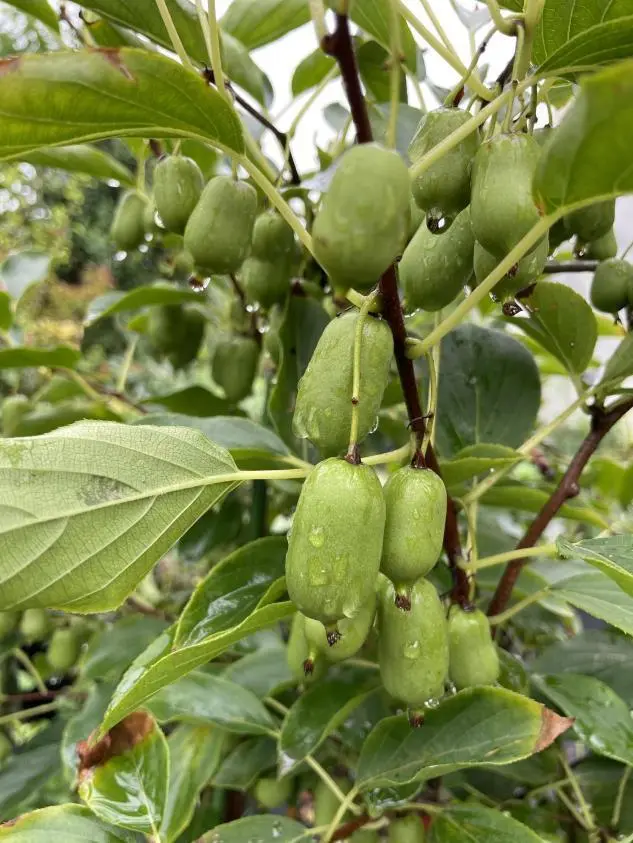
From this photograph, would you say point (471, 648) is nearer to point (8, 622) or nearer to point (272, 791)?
point (272, 791)

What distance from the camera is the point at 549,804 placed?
720 mm

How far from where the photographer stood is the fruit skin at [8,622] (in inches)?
32.0

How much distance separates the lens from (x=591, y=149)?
284 mm

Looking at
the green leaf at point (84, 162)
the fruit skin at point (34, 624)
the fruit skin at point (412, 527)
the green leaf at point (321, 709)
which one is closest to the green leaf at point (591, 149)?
the fruit skin at point (412, 527)

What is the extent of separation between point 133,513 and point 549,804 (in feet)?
1.94

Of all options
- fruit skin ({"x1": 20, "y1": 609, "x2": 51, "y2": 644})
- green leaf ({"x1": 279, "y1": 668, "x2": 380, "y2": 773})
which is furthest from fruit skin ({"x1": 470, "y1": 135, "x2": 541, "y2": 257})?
fruit skin ({"x1": 20, "y1": 609, "x2": 51, "y2": 644})

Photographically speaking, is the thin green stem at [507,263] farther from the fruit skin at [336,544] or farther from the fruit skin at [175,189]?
the fruit skin at [175,189]

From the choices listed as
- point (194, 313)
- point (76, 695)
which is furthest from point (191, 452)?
point (76, 695)

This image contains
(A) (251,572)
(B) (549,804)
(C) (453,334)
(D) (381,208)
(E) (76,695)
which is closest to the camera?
(D) (381,208)

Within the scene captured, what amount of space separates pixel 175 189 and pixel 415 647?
0.35 metres

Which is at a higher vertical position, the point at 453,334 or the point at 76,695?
the point at 453,334

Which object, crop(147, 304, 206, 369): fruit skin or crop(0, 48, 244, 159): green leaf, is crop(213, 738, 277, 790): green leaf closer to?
crop(147, 304, 206, 369): fruit skin

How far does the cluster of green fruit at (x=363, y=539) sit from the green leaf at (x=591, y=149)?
0.10 metres

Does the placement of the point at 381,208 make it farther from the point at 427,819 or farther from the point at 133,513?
the point at 427,819
